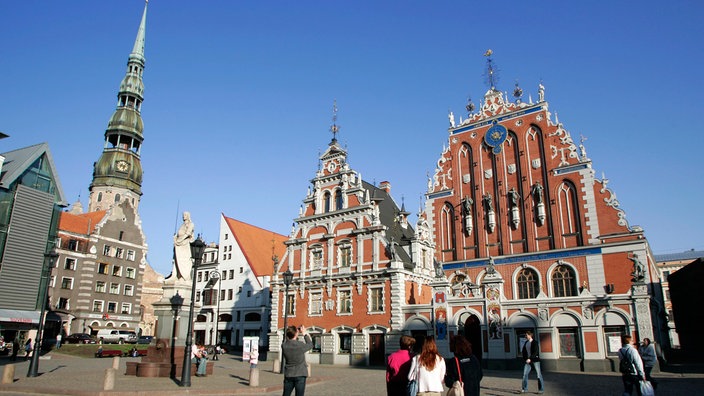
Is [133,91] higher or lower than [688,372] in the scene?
higher

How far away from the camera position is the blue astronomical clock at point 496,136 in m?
34.2

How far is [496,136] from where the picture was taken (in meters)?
34.5

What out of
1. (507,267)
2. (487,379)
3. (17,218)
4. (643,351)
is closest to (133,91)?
(17,218)

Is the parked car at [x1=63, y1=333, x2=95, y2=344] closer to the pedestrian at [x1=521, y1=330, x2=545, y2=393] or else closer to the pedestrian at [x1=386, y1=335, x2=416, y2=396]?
the pedestrian at [x1=521, y1=330, x2=545, y2=393]

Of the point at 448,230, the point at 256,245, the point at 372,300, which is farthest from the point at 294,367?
the point at 256,245

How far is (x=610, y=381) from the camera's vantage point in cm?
2059

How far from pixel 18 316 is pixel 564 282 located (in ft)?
129

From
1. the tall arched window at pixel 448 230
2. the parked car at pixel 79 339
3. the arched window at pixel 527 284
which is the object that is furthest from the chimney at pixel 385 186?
the parked car at pixel 79 339

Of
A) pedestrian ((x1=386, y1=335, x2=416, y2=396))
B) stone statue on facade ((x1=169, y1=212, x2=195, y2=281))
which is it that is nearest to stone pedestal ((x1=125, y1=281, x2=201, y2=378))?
stone statue on facade ((x1=169, y1=212, x2=195, y2=281))

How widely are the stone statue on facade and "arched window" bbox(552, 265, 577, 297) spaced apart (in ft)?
69.8

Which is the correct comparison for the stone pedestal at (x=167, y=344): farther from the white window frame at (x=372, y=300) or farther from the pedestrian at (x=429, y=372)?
the white window frame at (x=372, y=300)

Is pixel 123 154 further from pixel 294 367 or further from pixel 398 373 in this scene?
pixel 398 373

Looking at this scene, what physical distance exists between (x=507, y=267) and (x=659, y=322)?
30.6 feet

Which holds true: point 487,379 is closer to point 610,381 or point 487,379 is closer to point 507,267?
point 610,381
